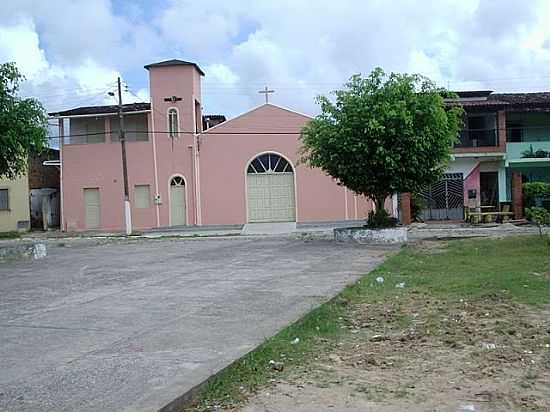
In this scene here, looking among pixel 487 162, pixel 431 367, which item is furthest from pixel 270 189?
pixel 431 367

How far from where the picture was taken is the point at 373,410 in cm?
506

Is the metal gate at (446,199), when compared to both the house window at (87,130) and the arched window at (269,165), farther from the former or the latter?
the house window at (87,130)

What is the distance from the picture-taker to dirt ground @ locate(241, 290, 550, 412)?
17.1 feet

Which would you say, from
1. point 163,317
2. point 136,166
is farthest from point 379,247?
point 136,166

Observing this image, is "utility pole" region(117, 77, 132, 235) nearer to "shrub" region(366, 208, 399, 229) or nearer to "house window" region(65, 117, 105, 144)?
Result: "house window" region(65, 117, 105, 144)

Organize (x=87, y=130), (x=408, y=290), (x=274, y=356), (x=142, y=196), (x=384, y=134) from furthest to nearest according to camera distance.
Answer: (x=87, y=130) < (x=142, y=196) < (x=384, y=134) < (x=408, y=290) < (x=274, y=356)

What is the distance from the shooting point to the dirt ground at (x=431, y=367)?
5.21 metres

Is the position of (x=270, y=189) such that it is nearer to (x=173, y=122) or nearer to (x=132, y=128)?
(x=173, y=122)

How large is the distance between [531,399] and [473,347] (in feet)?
5.79

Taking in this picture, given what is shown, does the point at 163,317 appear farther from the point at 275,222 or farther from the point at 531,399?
the point at 275,222

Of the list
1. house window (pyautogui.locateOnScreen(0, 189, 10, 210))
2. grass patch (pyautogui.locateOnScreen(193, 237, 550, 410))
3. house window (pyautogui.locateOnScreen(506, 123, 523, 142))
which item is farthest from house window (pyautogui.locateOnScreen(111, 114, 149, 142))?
grass patch (pyautogui.locateOnScreen(193, 237, 550, 410))

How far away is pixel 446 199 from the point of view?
115 feet

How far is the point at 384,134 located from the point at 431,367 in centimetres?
1565

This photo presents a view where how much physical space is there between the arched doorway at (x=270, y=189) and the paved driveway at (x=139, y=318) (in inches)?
751
